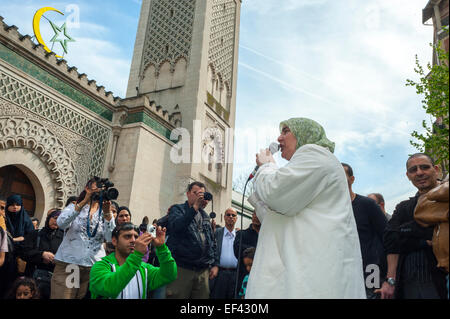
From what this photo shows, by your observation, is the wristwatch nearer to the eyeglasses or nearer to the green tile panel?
the eyeglasses

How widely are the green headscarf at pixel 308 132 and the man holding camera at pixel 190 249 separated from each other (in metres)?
1.48

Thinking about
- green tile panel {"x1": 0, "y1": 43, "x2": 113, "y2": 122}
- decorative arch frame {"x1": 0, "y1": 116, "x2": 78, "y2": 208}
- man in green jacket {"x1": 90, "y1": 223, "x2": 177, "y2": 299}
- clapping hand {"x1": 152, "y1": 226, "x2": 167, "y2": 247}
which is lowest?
man in green jacket {"x1": 90, "y1": 223, "x2": 177, "y2": 299}

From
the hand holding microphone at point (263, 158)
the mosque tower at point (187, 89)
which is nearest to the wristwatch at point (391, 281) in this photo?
the hand holding microphone at point (263, 158)

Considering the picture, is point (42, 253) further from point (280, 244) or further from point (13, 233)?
point (280, 244)

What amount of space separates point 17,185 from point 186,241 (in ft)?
20.8

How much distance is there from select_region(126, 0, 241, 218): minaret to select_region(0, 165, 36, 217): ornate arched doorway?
4.44 m

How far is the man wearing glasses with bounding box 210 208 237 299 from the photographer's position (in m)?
3.23

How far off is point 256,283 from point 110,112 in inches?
370

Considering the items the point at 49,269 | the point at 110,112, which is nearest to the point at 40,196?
the point at 110,112

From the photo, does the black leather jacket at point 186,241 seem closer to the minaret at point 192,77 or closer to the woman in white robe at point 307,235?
the woman in white robe at point 307,235

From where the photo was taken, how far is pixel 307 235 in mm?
1232

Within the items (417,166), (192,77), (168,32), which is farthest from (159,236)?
(168,32)

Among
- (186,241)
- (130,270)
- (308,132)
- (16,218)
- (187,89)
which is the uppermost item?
(187,89)

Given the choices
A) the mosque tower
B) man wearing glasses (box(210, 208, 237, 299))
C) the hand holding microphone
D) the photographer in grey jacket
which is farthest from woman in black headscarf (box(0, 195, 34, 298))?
the mosque tower
